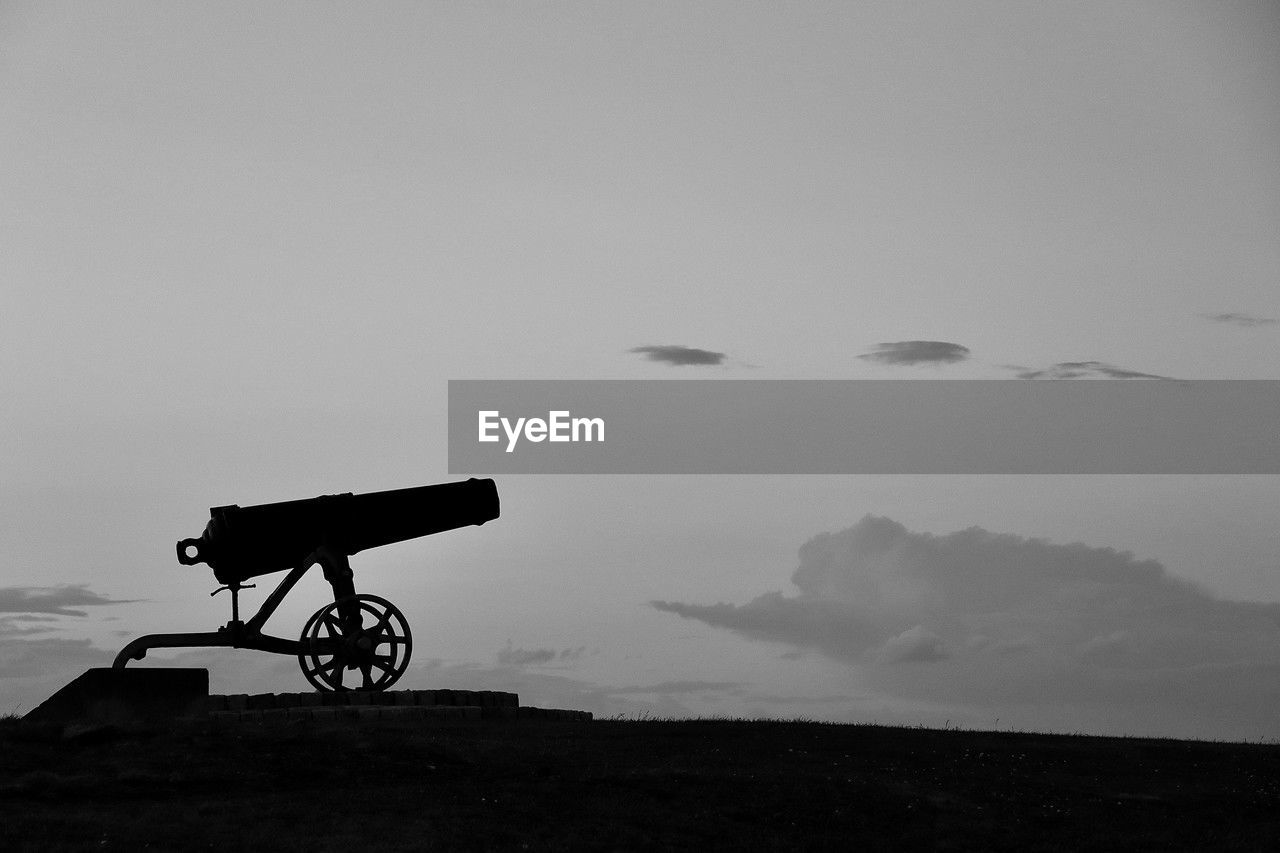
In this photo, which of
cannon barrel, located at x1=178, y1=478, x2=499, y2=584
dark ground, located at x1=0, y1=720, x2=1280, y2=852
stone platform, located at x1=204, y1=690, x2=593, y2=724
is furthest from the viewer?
cannon barrel, located at x1=178, y1=478, x2=499, y2=584

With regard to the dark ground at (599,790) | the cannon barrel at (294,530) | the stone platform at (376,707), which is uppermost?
the cannon barrel at (294,530)

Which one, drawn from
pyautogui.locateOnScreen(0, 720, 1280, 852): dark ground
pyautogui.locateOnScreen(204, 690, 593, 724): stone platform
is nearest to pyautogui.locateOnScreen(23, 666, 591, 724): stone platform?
pyautogui.locateOnScreen(204, 690, 593, 724): stone platform

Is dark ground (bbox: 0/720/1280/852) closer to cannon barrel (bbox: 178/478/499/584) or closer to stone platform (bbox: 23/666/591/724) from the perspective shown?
stone platform (bbox: 23/666/591/724)

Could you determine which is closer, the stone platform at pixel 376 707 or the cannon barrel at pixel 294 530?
the stone platform at pixel 376 707

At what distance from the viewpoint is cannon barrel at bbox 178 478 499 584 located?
79.4 ft

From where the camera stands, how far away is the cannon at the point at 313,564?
78.8 ft

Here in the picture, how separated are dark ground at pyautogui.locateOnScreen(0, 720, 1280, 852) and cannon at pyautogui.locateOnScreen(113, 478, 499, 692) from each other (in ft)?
8.41

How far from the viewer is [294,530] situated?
24344mm

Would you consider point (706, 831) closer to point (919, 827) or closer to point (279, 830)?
A: point (919, 827)

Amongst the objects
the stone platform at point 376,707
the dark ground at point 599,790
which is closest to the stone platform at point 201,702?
the stone platform at point 376,707

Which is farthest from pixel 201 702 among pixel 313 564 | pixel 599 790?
pixel 599 790

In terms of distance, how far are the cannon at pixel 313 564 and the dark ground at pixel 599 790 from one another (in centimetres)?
256

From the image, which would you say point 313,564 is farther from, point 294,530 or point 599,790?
point 599,790

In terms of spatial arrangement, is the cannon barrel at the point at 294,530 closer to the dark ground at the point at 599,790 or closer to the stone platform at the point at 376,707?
the stone platform at the point at 376,707
